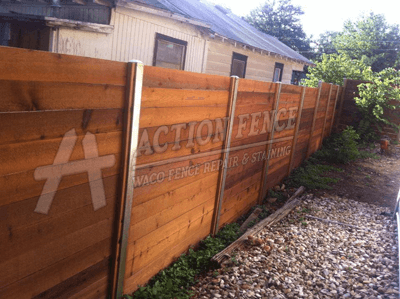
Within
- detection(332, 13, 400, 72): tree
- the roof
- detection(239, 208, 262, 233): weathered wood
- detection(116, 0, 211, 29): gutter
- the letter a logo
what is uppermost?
detection(332, 13, 400, 72): tree

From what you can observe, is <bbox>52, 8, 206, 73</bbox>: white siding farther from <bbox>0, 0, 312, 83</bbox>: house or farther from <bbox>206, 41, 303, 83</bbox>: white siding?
<bbox>206, 41, 303, 83</bbox>: white siding

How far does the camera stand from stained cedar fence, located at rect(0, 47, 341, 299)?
1.87 metres

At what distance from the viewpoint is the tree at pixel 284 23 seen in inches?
1725

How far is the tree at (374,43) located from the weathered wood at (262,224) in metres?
37.2

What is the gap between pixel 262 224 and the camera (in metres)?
4.93

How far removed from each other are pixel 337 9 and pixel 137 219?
60498mm

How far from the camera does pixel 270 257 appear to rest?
13.7 ft

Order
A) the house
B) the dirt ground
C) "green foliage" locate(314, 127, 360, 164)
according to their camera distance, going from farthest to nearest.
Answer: "green foliage" locate(314, 127, 360, 164)
the house
the dirt ground

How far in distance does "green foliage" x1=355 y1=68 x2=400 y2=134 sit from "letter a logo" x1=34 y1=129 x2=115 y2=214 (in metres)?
12.4

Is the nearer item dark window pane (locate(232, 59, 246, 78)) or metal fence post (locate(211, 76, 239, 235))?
metal fence post (locate(211, 76, 239, 235))

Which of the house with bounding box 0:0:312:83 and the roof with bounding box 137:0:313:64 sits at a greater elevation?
the roof with bounding box 137:0:313:64

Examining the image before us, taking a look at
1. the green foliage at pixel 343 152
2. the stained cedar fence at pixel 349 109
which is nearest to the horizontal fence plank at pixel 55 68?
the green foliage at pixel 343 152

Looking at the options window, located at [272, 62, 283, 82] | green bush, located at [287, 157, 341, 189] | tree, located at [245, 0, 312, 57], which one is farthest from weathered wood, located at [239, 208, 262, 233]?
tree, located at [245, 0, 312, 57]

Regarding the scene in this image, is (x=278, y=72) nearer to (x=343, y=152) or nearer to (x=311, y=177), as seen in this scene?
(x=343, y=152)
